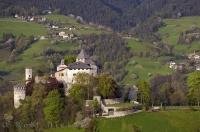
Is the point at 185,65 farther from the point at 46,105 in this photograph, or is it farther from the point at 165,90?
the point at 46,105

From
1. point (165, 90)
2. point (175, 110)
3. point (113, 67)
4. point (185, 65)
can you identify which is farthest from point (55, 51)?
point (175, 110)

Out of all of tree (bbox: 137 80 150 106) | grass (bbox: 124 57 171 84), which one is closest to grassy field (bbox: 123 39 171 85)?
grass (bbox: 124 57 171 84)

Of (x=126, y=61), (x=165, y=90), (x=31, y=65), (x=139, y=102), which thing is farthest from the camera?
(x=126, y=61)

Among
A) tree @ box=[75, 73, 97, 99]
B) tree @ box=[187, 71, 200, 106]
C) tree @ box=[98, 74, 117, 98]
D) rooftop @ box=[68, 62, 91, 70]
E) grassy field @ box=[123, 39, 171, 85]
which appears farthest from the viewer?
grassy field @ box=[123, 39, 171, 85]

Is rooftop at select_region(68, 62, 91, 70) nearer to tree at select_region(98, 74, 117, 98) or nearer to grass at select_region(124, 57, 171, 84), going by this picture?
tree at select_region(98, 74, 117, 98)

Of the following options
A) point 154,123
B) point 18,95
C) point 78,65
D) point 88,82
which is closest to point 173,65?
point 78,65

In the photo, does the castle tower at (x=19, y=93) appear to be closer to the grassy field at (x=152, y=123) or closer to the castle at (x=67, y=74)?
the castle at (x=67, y=74)

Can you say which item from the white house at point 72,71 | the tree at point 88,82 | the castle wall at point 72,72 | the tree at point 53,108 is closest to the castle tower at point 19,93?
the white house at point 72,71
